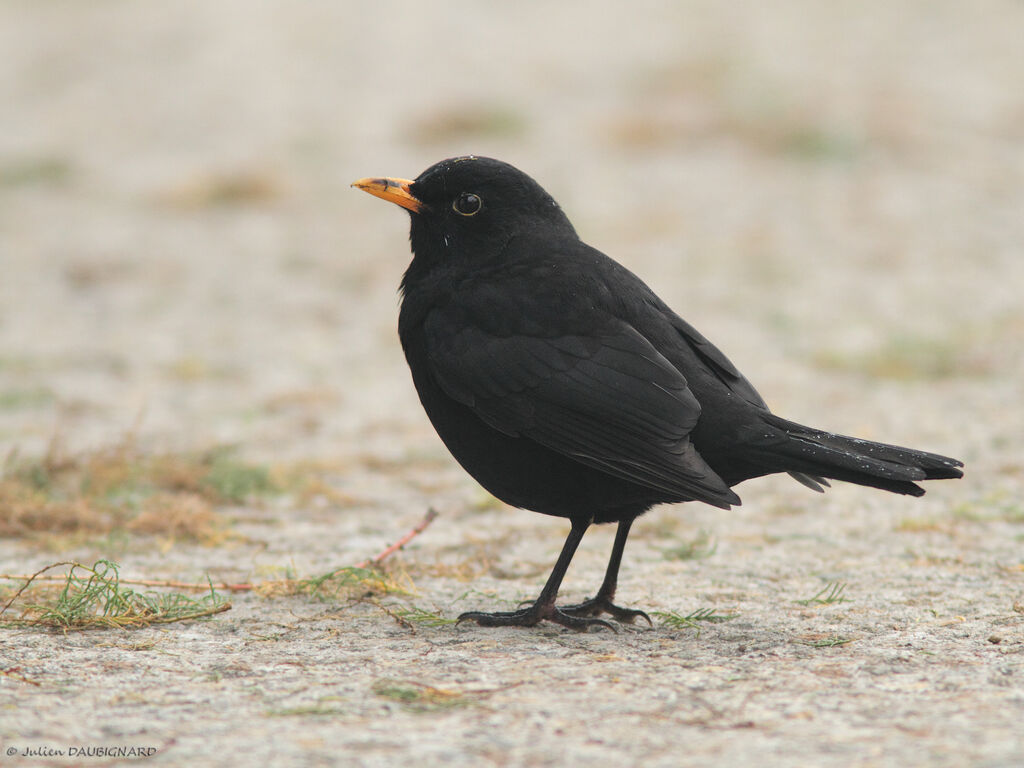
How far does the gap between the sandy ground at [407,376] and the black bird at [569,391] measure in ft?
1.62

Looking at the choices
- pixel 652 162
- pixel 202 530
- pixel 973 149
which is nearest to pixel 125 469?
pixel 202 530

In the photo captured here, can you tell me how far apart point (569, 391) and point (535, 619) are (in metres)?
0.79

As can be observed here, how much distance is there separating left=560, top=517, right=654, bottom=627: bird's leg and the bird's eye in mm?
1280

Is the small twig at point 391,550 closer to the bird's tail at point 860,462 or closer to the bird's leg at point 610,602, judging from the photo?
the bird's leg at point 610,602

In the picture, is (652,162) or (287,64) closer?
(652,162)

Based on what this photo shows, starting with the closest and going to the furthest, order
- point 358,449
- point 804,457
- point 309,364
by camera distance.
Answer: point 804,457 < point 358,449 < point 309,364

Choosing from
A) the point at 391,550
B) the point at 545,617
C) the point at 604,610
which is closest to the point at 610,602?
the point at 604,610

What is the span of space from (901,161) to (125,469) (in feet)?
30.4

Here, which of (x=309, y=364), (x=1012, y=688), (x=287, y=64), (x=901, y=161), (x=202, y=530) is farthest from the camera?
(x=287, y=64)

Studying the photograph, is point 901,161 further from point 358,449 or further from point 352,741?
point 352,741

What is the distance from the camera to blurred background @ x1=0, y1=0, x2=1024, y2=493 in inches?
314

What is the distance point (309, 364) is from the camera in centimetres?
869

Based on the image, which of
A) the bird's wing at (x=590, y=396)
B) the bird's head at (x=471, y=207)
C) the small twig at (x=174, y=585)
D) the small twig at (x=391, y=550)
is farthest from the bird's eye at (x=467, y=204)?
the small twig at (x=174, y=585)

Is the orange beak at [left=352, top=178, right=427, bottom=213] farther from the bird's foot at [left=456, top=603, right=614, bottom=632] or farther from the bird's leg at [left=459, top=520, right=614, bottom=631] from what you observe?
the bird's foot at [left=456, top=603, right=614, bottom=632]
